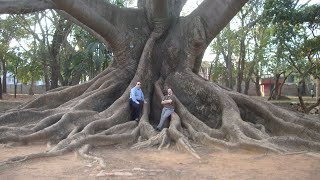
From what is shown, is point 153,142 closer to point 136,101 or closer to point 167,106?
point 167,106

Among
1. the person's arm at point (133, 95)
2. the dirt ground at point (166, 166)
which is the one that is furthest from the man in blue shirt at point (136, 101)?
→ the dirt ground at point (166, 166)

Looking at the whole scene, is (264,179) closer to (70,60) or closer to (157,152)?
(157,152)

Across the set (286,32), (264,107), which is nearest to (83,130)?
(264,107)

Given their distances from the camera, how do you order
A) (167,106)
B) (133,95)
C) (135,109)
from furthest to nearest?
1. (135,109)
2. (133,95)
3. (167,106)

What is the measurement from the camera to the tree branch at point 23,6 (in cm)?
801

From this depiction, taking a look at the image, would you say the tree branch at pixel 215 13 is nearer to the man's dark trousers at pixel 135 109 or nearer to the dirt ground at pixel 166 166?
the man's dark trousers at pixel 135 109

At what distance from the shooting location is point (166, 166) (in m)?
5.98

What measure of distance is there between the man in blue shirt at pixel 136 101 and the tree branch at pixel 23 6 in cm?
258

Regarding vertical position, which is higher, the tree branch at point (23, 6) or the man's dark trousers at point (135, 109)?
the tree branch at point (23, 6)

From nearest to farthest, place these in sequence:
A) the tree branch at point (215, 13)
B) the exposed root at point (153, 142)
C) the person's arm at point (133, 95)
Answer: the exposed root at point (153, 142) → the person's arm at point (133, 95) → the tree branch at point (215, 13)

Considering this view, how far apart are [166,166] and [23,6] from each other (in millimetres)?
4594

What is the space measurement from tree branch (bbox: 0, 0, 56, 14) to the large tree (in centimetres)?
2

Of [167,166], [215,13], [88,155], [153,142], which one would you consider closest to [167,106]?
[153,142]

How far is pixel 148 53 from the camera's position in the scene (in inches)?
→ 419
